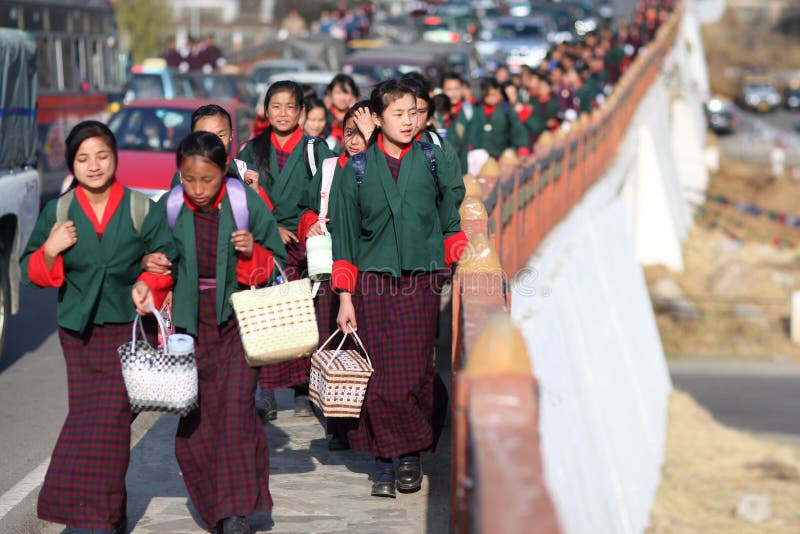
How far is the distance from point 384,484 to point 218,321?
4.46 ft

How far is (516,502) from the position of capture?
306 cm

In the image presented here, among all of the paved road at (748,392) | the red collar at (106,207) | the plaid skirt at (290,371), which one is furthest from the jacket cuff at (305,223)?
the paved road at (748,392)

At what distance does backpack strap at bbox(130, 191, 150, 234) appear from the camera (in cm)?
554

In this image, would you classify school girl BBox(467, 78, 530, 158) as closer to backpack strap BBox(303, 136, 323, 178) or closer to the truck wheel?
the truck wheel

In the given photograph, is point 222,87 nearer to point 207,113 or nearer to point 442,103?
point 442,103

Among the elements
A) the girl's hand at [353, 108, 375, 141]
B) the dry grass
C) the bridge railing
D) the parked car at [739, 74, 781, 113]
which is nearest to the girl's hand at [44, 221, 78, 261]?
the bridge railing

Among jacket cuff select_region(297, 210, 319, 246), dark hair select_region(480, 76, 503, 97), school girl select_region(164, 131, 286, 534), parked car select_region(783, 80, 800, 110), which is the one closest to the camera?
school girl select_region(164, 131, 286, 534)

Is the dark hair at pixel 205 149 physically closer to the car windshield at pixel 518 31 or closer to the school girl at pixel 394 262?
the school girl at pixel 394 262

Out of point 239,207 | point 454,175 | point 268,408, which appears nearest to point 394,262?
point 454,175

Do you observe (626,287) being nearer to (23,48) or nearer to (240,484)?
(23,48)

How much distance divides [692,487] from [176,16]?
46.0 meters

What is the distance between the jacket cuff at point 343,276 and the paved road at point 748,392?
1909 cm

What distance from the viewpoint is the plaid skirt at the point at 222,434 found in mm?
5660

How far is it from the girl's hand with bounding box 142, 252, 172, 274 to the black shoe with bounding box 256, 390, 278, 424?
2567mm
